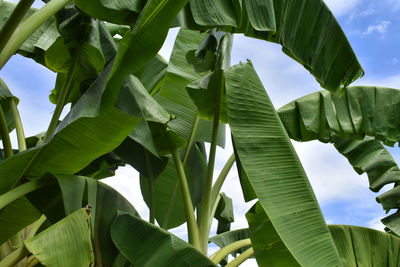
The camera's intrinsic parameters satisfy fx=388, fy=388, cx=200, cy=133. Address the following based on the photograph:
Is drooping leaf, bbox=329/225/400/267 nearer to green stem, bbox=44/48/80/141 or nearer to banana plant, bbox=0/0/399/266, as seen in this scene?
banana plant, bbox=0/0/399/266

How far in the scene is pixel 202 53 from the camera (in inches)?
88.0

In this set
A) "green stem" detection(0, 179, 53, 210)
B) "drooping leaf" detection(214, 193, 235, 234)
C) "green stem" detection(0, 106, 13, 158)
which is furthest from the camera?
"drooping leaf" detection(214, 193, 235, 234)

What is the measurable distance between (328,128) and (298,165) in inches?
49.6

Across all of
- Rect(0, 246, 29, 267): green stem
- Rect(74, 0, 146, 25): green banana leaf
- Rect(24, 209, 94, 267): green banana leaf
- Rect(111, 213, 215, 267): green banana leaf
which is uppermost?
Rect(74, 0, 146, 25): green banana leaf

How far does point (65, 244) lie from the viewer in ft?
4.49

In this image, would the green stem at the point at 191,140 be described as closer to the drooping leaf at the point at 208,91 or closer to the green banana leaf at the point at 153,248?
the drooping leaf at the point at 208,91

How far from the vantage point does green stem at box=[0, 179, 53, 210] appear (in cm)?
153

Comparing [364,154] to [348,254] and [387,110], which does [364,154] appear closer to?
[387,110]

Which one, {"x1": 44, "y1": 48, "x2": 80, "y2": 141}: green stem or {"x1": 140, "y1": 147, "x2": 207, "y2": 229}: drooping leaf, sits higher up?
{"x1": 44, "y1": 48, "x2": 80, "y2": 141}: green stem

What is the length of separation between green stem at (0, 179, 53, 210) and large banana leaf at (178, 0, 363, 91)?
1.10 meters

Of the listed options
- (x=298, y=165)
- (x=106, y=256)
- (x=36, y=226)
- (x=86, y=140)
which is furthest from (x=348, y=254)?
(x=36, y=226)

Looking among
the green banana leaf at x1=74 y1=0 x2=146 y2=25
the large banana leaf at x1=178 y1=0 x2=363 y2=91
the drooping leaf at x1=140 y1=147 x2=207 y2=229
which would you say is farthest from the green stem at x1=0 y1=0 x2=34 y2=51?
the drooping leaf at x1=140 y1=147 x2=207 y2=229

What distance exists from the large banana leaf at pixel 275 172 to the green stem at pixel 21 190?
879mm

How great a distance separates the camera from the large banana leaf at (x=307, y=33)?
1.84m
